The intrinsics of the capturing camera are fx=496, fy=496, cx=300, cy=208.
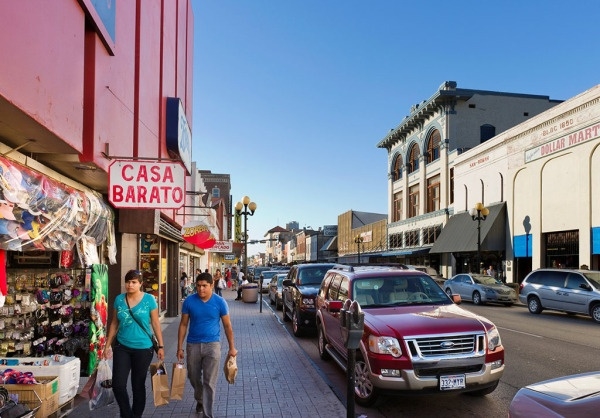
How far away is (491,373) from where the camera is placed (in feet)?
19.7

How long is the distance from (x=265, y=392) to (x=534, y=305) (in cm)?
1460

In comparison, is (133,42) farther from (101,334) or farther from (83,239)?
(101,334)

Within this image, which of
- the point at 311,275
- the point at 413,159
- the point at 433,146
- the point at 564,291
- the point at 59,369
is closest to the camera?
the point at 59,369

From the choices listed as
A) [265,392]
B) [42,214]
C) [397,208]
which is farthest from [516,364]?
[397,208]

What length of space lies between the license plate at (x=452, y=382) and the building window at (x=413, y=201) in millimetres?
41219

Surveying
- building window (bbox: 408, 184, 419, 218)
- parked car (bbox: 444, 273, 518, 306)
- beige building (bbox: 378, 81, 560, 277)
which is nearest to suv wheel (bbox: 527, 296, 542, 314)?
parked car (bbox: 444, 273, 518, 306)

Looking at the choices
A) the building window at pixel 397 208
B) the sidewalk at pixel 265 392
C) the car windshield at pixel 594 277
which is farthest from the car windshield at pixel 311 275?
the building window at pixel 397 208

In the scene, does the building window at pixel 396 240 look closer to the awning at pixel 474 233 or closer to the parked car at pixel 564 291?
the awning at pixel 474 233

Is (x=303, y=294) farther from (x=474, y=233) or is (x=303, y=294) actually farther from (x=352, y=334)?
(x=474, y=233)

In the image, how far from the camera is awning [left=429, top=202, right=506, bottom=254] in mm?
30938

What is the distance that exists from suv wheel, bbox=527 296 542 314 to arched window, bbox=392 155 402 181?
Answer: 32.8 metres

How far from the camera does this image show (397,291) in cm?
772

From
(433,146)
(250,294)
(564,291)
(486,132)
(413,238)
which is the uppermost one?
(486,132)

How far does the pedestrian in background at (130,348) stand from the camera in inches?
213
